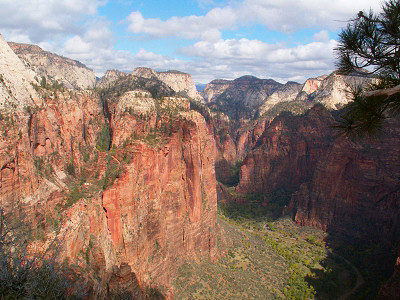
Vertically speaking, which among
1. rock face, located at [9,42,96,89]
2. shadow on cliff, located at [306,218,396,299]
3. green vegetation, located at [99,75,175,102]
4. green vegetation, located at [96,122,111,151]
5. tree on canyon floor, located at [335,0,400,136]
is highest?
rock face, located at [9,42,96,89]

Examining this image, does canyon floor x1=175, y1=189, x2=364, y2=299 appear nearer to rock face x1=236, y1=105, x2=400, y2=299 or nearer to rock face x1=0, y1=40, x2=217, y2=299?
rock face x1=0, y1=40, x2=217, y2=299

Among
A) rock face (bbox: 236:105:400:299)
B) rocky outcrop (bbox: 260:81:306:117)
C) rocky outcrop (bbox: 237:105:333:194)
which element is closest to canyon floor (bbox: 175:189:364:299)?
rock face (bbox: 236:105:400:299)

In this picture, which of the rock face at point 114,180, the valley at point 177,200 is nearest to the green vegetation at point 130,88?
the valley at point 177,200

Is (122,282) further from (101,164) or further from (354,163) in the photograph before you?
(354,163)

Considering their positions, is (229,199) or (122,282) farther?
(229,199)

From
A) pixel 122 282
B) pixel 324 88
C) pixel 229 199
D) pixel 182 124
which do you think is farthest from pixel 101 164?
pixel 324 88

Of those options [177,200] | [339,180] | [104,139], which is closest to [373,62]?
[177,200]

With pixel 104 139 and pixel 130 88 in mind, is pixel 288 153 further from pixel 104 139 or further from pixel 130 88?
pixel 104 139
